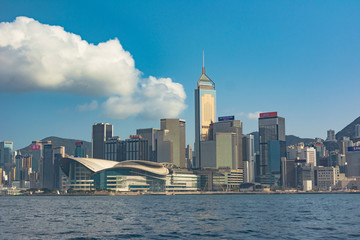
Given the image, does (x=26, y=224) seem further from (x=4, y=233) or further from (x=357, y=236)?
(x=357, y=236)

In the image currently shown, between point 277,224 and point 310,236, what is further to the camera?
point 277,224

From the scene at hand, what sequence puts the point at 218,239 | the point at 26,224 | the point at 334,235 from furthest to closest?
the point at 26,224, the point at 334,235, the point at 218,239

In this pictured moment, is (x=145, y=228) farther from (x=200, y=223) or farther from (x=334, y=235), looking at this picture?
(x=334, y=235)

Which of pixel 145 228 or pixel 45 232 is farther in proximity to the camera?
pixel 145 228

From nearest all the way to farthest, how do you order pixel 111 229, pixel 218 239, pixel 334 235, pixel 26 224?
1. pixel 218 239
2. pixel 334 235
3. pixel 111 229
4. pixel 26 224

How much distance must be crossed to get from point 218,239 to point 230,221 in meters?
22.9

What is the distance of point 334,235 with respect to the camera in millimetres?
60656

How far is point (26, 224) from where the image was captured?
74.7 metres

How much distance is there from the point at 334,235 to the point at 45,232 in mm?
35938

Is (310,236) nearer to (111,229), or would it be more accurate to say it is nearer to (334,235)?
(334,235)

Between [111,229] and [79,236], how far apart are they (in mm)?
8612

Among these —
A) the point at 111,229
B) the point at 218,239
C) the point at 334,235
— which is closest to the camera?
the point at 218,239

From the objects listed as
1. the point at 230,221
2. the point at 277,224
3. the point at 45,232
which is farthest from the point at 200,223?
the point at 45,232

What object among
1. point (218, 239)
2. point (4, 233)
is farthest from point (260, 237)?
point (4, 233)
